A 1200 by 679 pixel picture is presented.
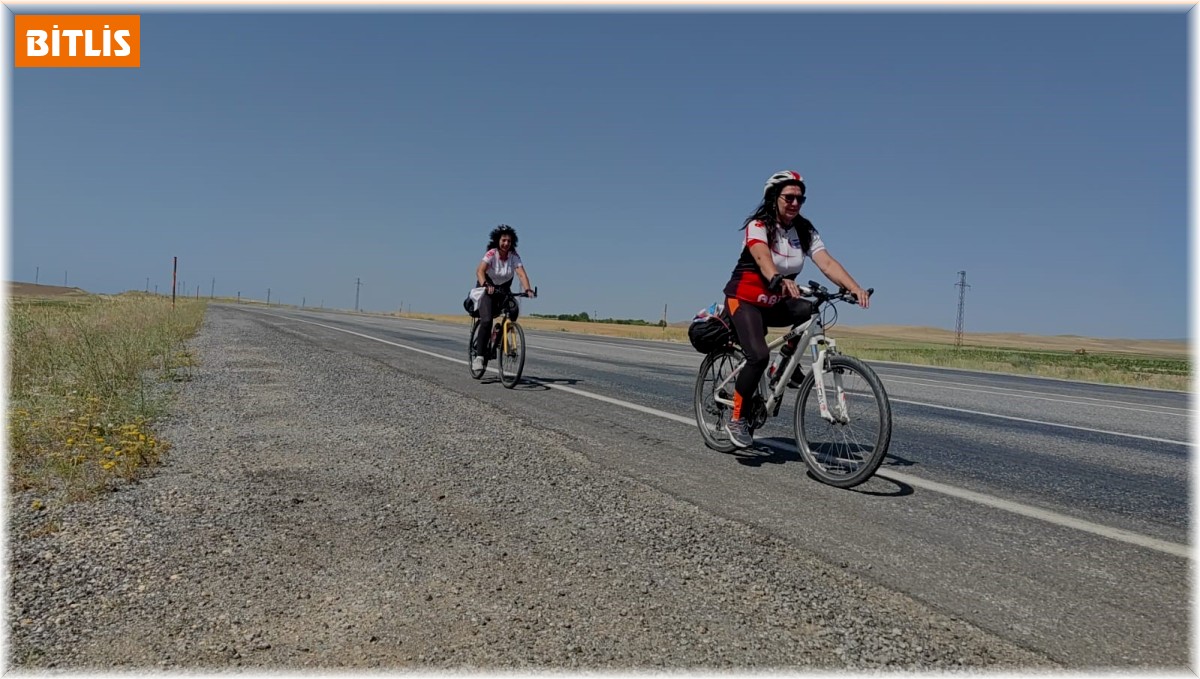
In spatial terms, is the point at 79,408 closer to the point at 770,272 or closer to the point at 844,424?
the point at 770,272

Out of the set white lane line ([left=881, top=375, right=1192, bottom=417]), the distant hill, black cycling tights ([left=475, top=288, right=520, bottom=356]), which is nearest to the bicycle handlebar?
black cycling tights ([left=475, top=288, right=520, bottom=356])

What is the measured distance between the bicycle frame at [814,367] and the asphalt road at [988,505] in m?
0.41

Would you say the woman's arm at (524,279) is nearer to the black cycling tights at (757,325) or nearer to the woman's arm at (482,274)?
the woman's arm at (482,274)

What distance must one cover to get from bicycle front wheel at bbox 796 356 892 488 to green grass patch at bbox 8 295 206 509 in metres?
3.70

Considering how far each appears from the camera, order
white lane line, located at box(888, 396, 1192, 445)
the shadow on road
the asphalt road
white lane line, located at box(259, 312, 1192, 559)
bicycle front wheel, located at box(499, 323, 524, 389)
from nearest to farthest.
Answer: the asphalt road < white lane line, located at box(259, 312, 1192, 559) < the shadow on road < white lane line, located at box(888, 396, 1192, 445) < bicycle front wheel, located at box(499, 323, 524, 389)

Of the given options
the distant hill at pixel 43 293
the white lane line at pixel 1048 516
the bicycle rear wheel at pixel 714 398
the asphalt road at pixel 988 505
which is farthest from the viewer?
the distant hill at pixel 43 293

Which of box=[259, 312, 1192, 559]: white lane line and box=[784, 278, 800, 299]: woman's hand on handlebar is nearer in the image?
box=[259, 312, 1192, 559]: white lane line

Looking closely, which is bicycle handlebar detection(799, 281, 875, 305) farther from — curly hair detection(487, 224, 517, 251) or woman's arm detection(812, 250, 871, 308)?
curly hair detection(487, 224, 517, 251)

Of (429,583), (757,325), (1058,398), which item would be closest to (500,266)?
(757,325)

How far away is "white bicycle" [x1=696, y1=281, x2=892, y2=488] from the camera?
13.2 feet

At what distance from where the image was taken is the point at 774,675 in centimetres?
195

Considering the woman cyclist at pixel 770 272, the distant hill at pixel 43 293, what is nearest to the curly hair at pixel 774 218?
the woman cyclist at pixel 770 272

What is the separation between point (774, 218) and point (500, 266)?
525 centimetres

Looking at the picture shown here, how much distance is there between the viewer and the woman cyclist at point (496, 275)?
9.20 meters
